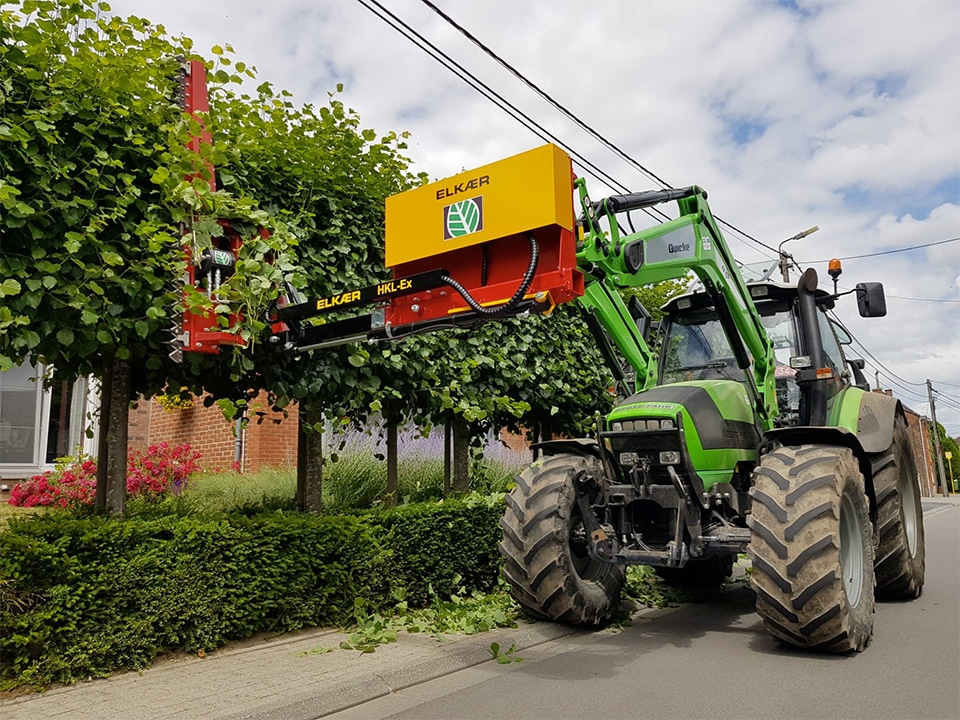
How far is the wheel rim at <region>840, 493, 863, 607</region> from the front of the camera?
17.3 feet

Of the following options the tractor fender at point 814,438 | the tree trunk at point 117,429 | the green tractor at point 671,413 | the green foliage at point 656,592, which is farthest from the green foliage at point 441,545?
the tractor fender at point 814,438

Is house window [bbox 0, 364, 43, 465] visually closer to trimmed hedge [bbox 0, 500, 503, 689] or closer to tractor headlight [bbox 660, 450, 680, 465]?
trimmed hedge [bbox 0, 500, 503, 689]

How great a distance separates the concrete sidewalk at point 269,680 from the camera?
3990 mm

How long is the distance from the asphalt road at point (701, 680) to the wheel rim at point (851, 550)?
0.39 meters

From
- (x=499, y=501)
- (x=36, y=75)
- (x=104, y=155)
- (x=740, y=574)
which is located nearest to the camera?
(x=36, y=75)

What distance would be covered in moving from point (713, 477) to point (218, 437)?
787 cm

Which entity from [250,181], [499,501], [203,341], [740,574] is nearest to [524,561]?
[499,501]

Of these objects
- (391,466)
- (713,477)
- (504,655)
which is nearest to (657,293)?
(391,466)

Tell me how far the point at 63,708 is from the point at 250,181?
3.70 m

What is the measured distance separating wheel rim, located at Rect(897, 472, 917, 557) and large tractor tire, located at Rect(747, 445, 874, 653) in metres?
Answer: 2.55

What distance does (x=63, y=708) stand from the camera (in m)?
3.99

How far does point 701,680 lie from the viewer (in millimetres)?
4555

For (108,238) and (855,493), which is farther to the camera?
(855,493)

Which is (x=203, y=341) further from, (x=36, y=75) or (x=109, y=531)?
(x=36, y=75)
